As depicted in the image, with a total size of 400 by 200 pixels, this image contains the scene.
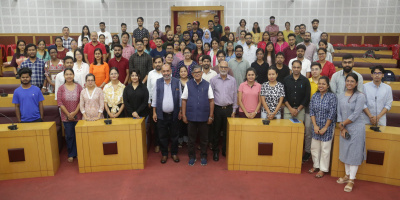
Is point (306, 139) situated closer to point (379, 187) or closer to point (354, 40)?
point (379, 187)

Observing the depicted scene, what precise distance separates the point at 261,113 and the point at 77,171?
2795 millimetres

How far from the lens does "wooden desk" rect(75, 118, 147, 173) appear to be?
161 inches

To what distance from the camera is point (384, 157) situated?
380cm

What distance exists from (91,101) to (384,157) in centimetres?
405

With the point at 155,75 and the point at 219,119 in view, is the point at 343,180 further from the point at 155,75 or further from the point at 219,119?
the point at 155,75

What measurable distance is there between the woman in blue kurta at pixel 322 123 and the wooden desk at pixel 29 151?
358cm

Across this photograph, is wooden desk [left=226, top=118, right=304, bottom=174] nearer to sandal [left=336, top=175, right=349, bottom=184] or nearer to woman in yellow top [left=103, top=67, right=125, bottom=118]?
sandal [left=336, top=175, right=349, bottom=184]

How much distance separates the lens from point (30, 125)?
412 cm

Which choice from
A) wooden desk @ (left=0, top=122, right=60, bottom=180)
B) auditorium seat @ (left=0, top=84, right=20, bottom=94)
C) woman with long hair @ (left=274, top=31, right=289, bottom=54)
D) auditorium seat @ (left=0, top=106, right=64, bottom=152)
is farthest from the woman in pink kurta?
woman with long hair @ (left=274, top=31, right=289, bottom=54)

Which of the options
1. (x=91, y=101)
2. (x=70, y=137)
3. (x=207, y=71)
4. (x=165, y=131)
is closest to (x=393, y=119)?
(x=207, y=71)

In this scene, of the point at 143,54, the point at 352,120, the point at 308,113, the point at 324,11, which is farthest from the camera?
the point at 324,11

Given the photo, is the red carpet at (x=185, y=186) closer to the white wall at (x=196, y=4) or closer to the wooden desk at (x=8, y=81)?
the wooden desk at (x=8, y=81)

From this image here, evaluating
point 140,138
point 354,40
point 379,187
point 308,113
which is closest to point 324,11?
point 354,40

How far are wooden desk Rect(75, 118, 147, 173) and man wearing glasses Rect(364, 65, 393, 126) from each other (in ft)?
10.4
